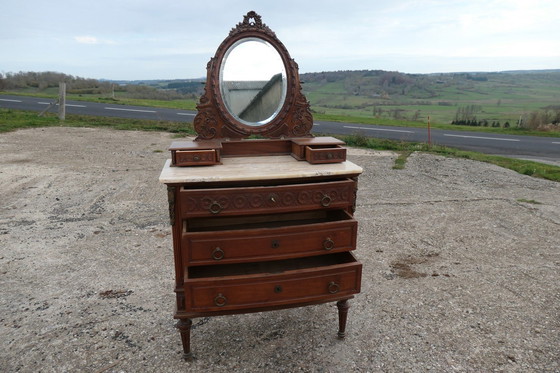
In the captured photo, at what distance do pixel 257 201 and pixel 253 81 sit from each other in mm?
1463

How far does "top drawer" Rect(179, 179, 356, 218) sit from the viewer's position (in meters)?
3.16

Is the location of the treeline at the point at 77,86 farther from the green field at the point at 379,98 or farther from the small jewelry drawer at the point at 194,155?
the small jewelry drawer at the point at 194,155

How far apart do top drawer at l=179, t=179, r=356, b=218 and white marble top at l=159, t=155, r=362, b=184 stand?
0.10 meters

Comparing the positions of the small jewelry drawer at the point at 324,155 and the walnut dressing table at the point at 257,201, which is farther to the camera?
the small jewelry drawer at the point at 324,155

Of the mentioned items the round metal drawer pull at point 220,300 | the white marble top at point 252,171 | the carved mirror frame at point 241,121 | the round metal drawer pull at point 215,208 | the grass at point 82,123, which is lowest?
the round metal drawer pull at point 220,300

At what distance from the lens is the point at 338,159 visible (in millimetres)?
3770

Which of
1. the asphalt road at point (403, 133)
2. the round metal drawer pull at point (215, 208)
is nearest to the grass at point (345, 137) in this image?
the asphalt road at point (403, 133)

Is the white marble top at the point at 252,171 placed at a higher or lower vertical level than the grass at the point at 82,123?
higher

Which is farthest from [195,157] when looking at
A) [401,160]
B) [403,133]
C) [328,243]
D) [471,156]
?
[403,133]

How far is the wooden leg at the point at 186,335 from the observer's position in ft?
11.1

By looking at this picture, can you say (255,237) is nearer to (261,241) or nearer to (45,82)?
(261,241)

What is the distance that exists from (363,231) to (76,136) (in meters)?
11.8

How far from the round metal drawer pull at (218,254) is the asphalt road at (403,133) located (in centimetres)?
1430

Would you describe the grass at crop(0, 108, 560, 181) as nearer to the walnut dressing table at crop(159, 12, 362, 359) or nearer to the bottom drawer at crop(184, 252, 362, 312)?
the walnut dressing table at crop(159, 12, 362, 359)
